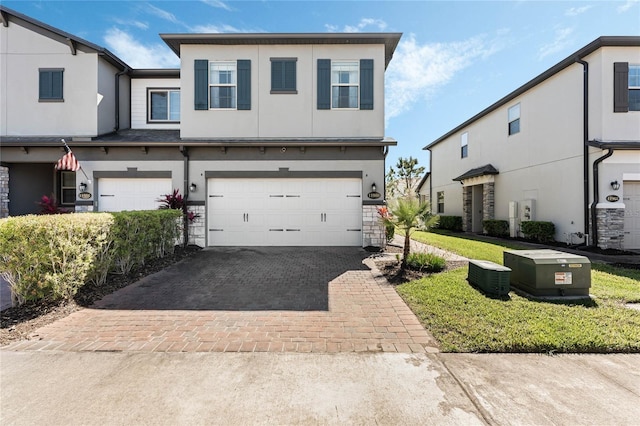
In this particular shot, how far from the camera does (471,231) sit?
17469 mm

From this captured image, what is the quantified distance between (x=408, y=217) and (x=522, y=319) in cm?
341

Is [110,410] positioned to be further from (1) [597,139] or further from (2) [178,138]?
(1) [597,139]

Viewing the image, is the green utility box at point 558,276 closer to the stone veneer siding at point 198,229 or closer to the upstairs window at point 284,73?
the upstairs window at point 284,73

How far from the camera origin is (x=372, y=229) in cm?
984

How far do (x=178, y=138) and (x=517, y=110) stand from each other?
15.8 m

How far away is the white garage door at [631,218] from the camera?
999cm

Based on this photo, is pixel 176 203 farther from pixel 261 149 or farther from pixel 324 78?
pixel 324 78

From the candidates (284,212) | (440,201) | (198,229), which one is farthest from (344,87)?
(440,201)

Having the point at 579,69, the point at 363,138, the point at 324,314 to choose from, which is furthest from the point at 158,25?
the point at 579,69

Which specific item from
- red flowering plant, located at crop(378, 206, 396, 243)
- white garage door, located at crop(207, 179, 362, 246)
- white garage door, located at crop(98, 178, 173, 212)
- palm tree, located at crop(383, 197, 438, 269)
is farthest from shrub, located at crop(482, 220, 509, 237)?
white garage door, located at crop(98, 178, 173, 212)

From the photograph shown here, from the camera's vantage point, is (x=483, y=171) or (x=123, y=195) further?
(x=483, y=171)

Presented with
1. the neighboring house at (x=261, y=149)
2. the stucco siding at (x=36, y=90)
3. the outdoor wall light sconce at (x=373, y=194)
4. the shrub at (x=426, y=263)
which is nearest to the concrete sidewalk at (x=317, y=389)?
the shrub at (x=426, y=263)

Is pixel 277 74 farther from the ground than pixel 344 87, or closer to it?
farther from the ground

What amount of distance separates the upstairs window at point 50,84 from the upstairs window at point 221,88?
19.2ft
